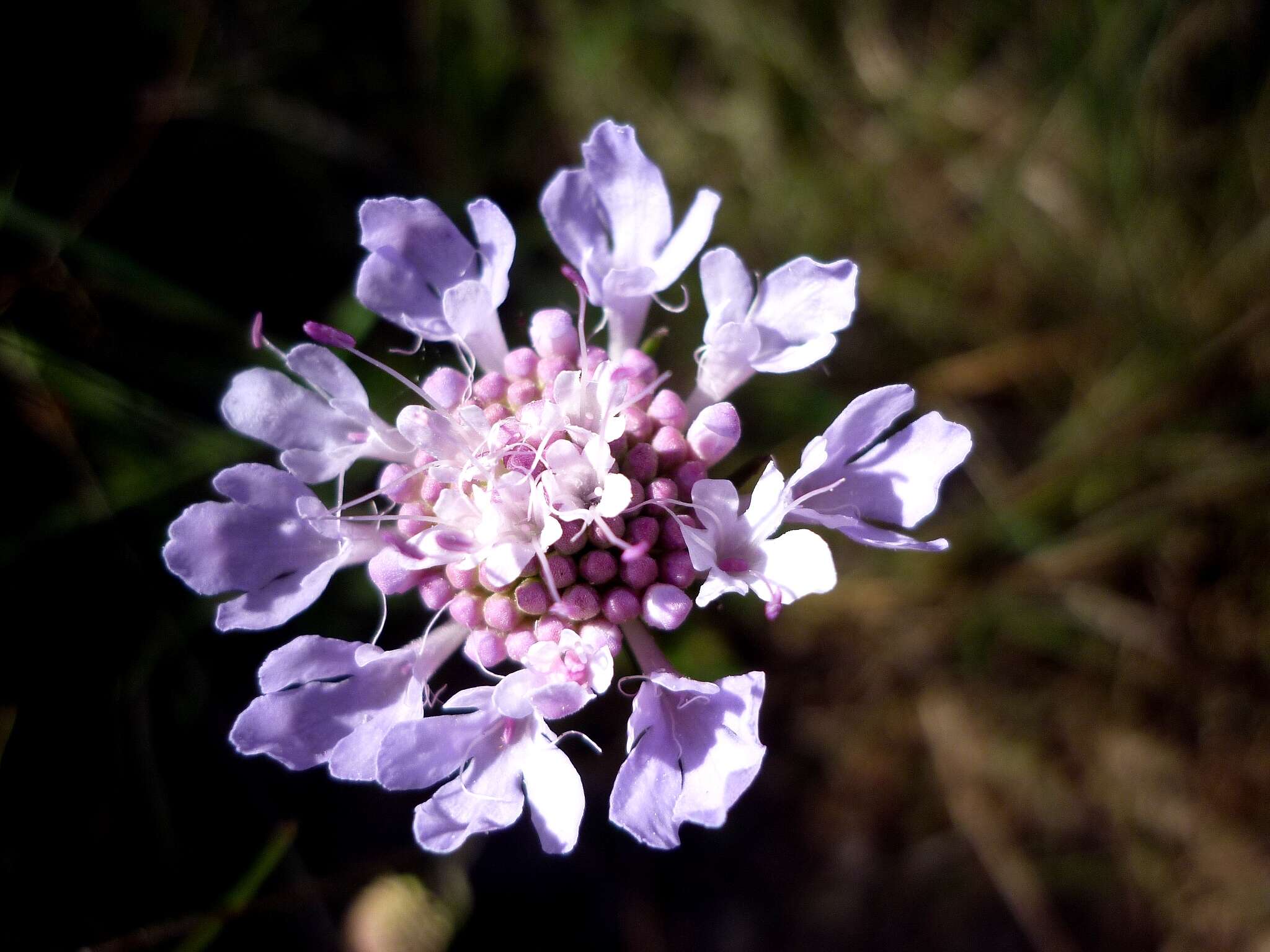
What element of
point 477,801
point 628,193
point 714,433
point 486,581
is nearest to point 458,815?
point 477,801

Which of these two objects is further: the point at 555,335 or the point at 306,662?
the point at 555,335

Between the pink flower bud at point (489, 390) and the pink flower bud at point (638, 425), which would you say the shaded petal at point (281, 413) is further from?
the pink flower bud at point (638, 425)

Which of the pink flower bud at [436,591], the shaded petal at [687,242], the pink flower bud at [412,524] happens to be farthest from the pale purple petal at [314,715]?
the shaded petal at [687,242]

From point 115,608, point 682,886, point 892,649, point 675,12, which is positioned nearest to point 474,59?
point 675,12

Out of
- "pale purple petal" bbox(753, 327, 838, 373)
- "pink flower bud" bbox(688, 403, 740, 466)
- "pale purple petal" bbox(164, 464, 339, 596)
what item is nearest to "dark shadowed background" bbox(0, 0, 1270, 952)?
"pale purple petal" bbox(164, 464, 339, 596)

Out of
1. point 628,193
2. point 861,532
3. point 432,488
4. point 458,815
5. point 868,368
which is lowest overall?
point 868,368

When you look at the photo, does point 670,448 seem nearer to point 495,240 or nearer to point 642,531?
point 642,531
